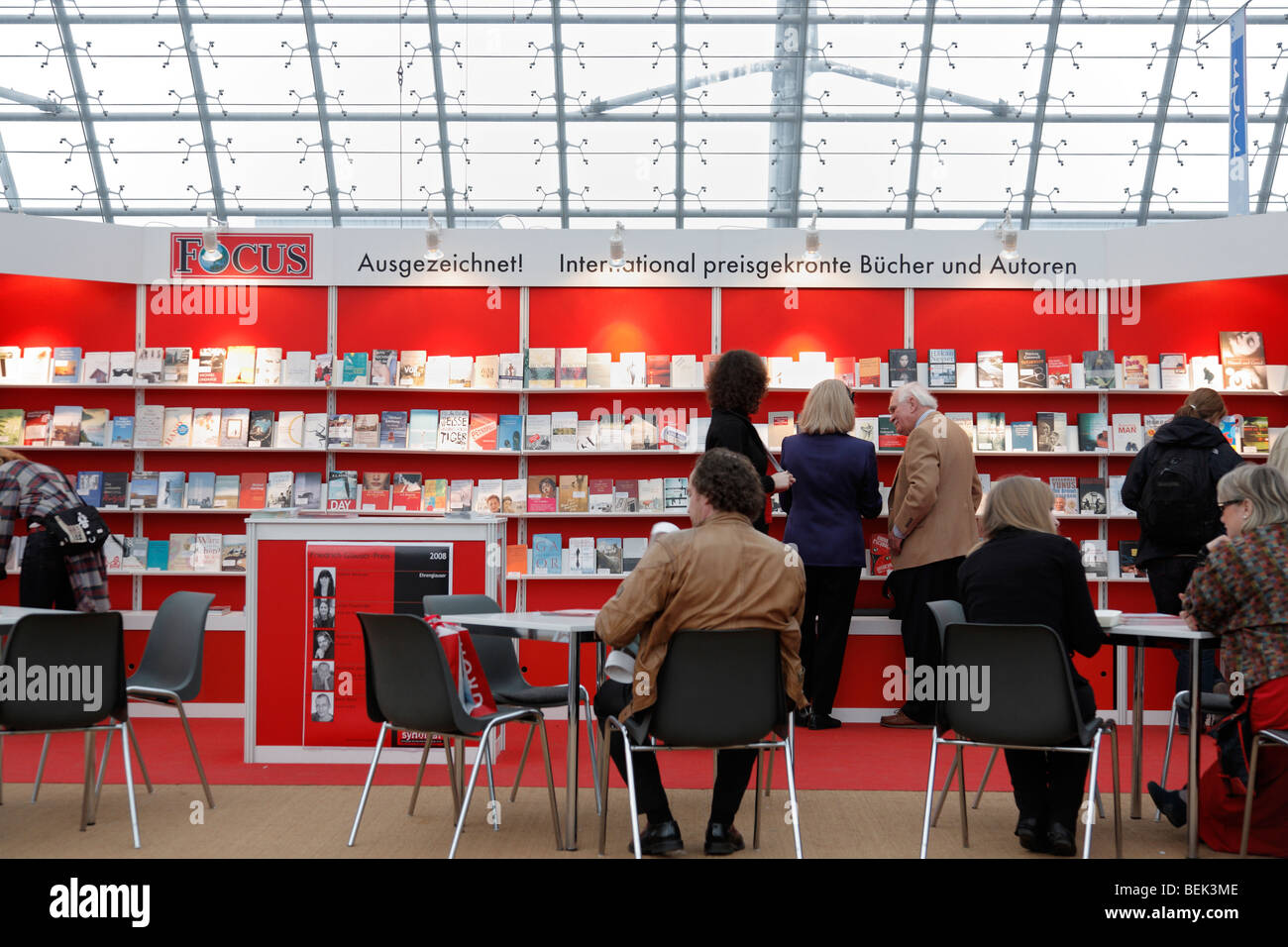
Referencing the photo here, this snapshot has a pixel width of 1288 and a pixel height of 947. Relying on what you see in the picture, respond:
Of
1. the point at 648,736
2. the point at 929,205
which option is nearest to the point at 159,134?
the point at 929,205

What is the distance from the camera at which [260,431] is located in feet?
24.6

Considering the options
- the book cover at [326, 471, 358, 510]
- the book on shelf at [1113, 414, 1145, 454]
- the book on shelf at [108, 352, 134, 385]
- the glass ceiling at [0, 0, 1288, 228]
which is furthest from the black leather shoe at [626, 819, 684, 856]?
the glass ceiling at [0, 0, 1288, 228]

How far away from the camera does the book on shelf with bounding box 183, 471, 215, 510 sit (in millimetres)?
7441

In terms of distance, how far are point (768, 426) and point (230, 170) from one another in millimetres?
8668

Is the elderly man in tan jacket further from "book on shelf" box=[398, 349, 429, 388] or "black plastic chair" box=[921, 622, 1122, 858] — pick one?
"book on shelf" box=[398, 349, 429, 388]

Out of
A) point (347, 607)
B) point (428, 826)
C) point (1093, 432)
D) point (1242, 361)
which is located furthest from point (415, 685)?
point (1242, 361)

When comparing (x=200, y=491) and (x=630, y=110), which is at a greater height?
(x=630, y=110)

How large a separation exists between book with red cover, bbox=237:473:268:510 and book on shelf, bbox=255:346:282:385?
0.60 metres

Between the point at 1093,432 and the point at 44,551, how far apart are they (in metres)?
6.05

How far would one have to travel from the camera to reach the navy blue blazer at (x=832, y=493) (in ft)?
21.2

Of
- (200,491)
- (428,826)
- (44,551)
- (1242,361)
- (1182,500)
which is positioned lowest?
(428,826)

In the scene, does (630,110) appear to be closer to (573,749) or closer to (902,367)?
(902,367)

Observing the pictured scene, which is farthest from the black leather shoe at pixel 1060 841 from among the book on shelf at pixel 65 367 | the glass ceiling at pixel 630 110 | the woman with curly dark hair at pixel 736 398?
the glass ceiling at pixel 630 110
